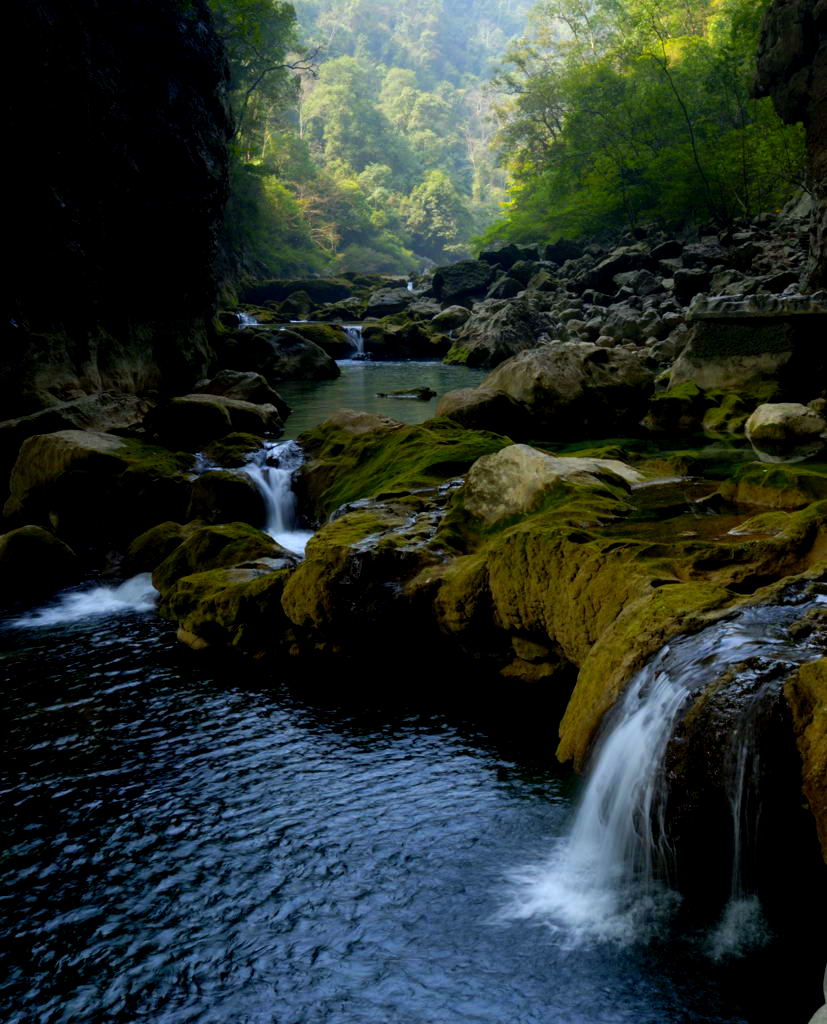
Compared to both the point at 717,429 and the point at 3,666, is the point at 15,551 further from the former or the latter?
the point at 717,429

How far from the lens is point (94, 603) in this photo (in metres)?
9.39

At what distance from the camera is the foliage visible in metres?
32.2

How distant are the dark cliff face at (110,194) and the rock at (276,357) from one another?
13.8 feet

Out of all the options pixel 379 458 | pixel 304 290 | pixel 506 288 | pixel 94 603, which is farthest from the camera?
pixel 304 290

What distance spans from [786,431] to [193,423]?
971cm

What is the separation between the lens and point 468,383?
22906mm

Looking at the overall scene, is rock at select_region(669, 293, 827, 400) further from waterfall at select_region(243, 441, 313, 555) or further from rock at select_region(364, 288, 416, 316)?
rock at select_region(364, 288, 416, 316)

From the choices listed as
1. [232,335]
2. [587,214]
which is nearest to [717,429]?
[232,335]

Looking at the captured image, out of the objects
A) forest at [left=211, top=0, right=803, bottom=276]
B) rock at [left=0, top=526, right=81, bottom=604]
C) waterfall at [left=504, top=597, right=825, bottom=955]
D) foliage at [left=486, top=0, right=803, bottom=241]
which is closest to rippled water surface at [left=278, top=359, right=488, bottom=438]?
rock at [left=0, top=526, right=81, bottom=604]

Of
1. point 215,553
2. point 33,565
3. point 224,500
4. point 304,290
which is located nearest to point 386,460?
point 224,500

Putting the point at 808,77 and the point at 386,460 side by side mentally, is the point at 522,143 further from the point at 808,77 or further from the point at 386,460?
the point at 386,460

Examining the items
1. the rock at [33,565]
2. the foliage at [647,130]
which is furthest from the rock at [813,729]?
the foliage at [647,130]

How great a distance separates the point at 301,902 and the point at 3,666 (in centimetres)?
470

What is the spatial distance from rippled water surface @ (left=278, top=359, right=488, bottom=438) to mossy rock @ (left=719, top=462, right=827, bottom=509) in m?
9.85
